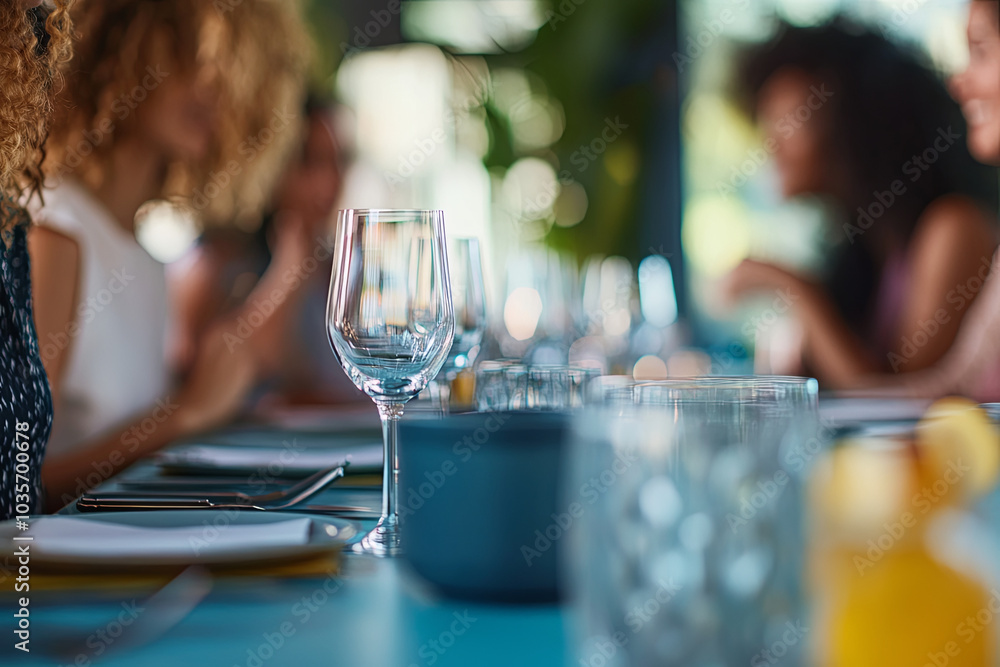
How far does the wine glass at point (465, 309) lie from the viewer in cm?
92

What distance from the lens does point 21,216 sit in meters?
1.01

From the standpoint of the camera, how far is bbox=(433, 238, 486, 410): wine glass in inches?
36.2

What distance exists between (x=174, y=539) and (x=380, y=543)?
12 centimetres

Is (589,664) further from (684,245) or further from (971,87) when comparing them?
(684,245)

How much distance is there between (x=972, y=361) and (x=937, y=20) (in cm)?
262

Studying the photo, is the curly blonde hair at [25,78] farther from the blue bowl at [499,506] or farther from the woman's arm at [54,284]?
the blue bowl at [499,506]

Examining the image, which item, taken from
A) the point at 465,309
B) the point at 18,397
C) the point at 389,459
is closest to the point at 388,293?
the point at 389,459

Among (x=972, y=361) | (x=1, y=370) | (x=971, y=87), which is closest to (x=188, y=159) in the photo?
(x=1, y=370)

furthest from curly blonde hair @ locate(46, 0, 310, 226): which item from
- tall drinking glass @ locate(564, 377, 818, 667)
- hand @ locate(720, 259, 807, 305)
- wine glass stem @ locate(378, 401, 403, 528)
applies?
hand @ locate(720, 259, 807, 305)

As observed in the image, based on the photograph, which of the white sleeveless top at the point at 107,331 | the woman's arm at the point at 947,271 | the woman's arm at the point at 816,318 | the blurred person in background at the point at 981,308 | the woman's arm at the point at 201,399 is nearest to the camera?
the woman's arm at the point at 201,399

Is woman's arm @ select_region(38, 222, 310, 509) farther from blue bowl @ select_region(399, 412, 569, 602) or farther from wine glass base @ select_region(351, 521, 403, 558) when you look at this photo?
blue bowl @ select_region(399, 412, 569, 602)

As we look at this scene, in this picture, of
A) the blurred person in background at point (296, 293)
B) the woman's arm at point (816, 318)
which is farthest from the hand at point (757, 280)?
the blurred person in background at point (296, 293)

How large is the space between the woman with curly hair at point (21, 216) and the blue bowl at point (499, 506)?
55cm

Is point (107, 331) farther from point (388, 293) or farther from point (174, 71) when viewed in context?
point (388, 293)
